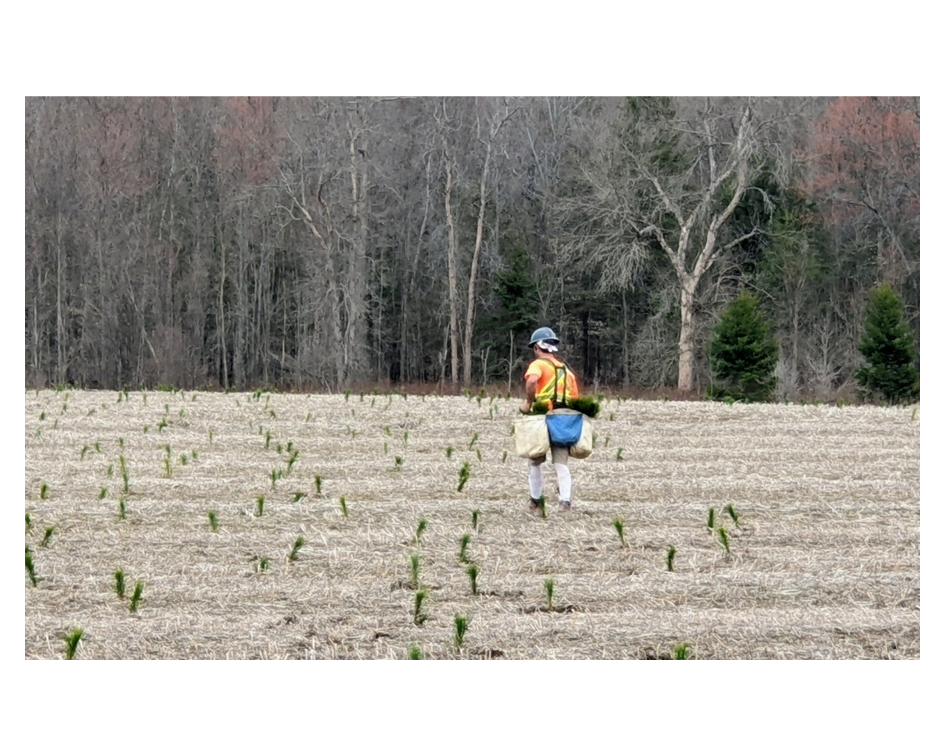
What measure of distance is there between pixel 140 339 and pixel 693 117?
16166 millimetres

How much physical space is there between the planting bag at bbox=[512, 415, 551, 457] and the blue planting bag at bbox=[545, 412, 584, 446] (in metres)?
0.05

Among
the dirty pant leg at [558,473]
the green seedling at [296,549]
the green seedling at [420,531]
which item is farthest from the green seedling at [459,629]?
the dirty pant leg at [558,473]

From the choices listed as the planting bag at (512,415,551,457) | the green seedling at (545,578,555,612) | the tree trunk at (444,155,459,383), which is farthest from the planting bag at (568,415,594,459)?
the tree trunk at (444,155,459,383)

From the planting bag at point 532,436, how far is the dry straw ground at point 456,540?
0.62 m

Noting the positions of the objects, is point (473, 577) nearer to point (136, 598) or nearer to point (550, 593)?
point (550, 593)

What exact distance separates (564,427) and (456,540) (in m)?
1.25

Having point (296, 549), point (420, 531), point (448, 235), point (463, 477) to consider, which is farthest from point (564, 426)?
point (448, 235)

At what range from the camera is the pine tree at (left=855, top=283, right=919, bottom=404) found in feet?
89.1

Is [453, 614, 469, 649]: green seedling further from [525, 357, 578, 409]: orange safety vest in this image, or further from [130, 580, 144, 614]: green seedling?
[525, 357, 578, 409]: orange safety vest

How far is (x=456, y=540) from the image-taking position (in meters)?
9.91

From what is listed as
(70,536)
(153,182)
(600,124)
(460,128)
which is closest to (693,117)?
(600,124)

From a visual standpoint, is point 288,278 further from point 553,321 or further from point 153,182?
point 553,321

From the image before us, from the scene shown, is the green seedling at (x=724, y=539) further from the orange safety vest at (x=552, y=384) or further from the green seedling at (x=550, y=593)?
the green seedling at (x=550, y=593)

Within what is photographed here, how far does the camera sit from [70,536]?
10062mm
